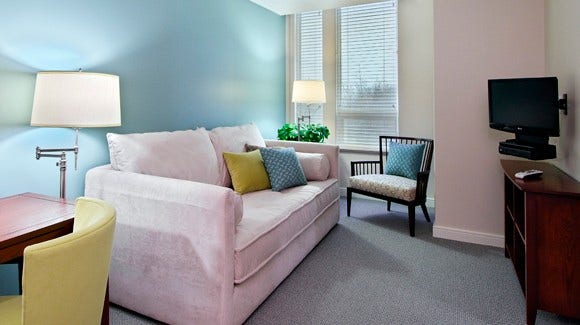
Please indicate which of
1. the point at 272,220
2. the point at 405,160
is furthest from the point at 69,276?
the point at 405,160

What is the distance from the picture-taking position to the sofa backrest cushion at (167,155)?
2.30 metres

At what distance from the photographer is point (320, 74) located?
16.0 feet

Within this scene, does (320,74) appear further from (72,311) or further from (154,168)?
(72,311)

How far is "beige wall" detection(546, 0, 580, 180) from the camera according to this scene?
2062 millimetres

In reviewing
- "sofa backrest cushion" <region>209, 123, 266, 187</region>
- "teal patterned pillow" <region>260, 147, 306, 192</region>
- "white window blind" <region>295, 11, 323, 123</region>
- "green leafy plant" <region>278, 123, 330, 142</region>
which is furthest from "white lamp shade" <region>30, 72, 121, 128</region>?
"white window blind" <region>295, 11, 323, 123</region>

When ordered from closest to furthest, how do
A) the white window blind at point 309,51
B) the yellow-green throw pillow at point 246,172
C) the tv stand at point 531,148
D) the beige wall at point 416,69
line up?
the tv stand at point 531,148 → the yellow-green throw pillow at point 246,172 → the beige wall at point 416,69 → the white window blind at point 309,51

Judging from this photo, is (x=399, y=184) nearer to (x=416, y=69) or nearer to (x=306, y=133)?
(x=306, y=133)

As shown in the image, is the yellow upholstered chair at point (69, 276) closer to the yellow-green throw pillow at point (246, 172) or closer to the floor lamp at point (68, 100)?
the floor lamp at point (68, 100)

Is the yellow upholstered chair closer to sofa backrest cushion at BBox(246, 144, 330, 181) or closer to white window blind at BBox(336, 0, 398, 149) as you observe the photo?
sofa backrest cushion at BBox(246, 144, 330, 181)

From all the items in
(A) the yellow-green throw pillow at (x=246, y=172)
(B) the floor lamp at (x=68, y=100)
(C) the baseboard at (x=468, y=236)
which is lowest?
(C) the baseboard at (x=468, y=236)

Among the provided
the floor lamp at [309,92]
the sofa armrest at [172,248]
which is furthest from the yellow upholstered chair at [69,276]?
the floor lamp at [309,92]

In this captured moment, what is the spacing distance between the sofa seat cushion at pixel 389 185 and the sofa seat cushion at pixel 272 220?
0.42m

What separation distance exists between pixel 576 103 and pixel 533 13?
0.99 meters

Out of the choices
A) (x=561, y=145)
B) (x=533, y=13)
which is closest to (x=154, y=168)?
(x=561, y=145)
